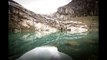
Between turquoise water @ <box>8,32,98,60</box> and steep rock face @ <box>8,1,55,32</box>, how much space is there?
7 cm

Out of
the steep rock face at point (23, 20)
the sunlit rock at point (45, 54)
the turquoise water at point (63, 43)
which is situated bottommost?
the sunlit rock at point (45, 54)

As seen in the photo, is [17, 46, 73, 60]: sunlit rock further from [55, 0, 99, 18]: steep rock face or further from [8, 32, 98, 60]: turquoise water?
[55, 0, 99, 18]: steep rock face

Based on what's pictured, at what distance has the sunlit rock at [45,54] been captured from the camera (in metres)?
2.06

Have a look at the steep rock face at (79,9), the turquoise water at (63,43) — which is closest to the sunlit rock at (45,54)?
the turquoise water at (63,43)

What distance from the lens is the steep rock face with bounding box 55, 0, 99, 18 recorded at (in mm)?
2098

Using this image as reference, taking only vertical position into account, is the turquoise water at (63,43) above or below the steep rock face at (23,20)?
below

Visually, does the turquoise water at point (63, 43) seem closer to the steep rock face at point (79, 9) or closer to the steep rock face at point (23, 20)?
the steep rock face at point (23, 20)

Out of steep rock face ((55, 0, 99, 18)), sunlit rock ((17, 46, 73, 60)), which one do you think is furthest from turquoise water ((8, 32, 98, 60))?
steep rock face ((55, 0, 99, 18))

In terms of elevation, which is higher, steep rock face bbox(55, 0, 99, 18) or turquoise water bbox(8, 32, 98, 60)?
steep rock face bbox(55, 0, 99, 18)

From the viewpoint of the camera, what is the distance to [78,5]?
6.88 ft

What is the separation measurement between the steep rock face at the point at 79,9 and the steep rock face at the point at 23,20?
19 cm

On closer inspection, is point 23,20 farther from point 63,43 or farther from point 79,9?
point 79,9

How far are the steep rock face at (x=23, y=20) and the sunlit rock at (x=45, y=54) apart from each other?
232 mm
